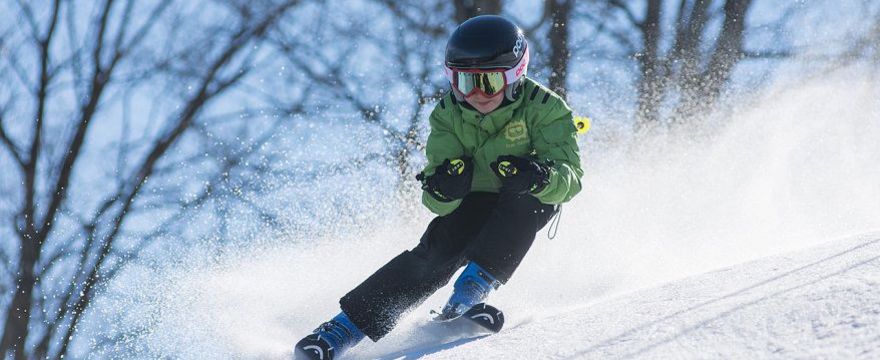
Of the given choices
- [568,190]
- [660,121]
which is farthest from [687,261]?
[660,121]

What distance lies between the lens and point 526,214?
3270 mm

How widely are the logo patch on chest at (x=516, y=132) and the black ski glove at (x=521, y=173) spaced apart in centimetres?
33

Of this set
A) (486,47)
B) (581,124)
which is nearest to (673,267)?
(581,124)

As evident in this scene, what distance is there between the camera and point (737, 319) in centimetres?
199

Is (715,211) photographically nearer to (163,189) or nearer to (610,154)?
(610,154)

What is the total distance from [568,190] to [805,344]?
5.46ft

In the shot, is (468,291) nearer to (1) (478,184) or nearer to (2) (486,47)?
(1) (478,184)

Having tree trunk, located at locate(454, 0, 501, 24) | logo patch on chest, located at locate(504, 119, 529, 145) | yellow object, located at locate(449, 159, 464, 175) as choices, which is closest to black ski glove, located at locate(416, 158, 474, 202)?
yellow object, located at locate(449, 159, 464, 175)

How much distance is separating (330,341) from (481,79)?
1.17m

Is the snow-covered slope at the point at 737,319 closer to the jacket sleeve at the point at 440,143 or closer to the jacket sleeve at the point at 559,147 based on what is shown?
the jacket sleeve at the point at 559,147

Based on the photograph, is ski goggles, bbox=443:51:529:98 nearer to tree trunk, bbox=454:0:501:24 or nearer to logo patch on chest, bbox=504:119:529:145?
logo patch on chest, bbox=504:119:529:145

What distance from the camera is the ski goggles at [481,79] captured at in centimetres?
335

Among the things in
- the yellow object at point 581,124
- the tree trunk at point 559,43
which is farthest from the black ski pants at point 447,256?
the tree trunk at point 559,43

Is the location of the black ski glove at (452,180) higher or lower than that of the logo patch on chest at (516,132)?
lower
